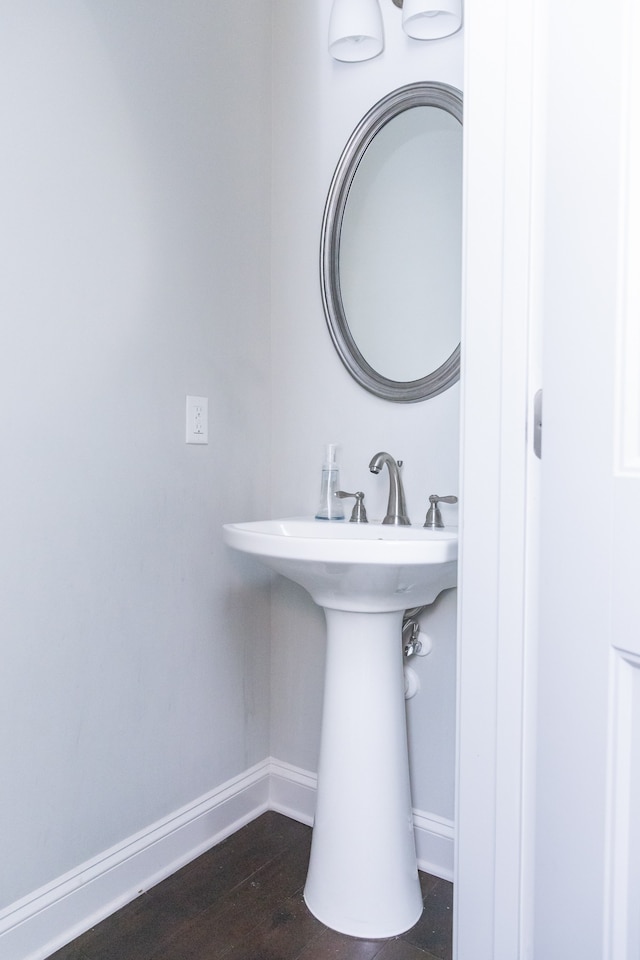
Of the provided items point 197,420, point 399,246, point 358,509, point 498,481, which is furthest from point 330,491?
point 498,481

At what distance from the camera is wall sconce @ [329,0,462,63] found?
1516mm

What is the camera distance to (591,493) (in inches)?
27.5

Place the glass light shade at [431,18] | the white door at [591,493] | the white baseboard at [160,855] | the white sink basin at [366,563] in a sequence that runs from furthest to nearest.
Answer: the glass light shade at [431,18]
the white baseboard at [160,855]
the white sink basin at [366,563]
the white door at [591,493]

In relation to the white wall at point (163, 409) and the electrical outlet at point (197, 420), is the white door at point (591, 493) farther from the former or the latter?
the electrical outlet at point (197, 420)

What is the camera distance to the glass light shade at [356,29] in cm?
161

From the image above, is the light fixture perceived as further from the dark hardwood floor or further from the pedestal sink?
the dark hardwood floor

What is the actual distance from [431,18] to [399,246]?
48 cm

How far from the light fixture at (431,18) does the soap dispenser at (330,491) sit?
95 cm

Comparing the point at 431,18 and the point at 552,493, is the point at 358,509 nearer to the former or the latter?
the point at 552,493

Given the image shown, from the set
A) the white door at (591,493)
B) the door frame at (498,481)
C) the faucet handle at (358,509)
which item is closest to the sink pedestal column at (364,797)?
the faucet handle at (358,509)

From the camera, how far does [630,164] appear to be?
658 millimetres

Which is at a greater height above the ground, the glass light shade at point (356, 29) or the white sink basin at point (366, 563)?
the glass light shade at point (356, 29)

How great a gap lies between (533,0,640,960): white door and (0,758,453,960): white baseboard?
89 cm

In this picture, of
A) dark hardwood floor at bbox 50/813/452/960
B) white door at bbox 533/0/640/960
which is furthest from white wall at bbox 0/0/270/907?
white door at bbox 533/0/640/960
